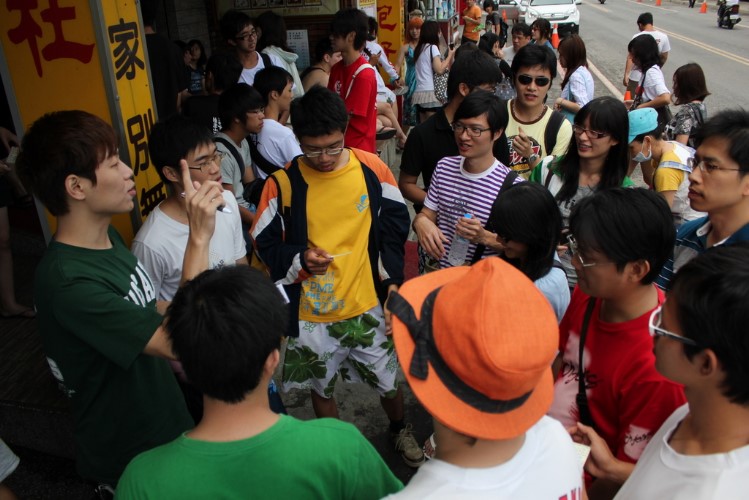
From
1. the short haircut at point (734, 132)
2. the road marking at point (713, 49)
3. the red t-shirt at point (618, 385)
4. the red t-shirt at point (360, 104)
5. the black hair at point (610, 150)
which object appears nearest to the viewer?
the red t-shirt at point (618, 385)

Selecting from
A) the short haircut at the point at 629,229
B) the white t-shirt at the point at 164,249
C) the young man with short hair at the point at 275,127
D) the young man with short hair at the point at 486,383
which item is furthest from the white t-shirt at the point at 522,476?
the young man with short hair at the point at 275,127

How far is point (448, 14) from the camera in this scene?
1577cm

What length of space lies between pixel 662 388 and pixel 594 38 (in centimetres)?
2300

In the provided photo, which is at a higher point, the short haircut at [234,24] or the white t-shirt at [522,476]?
the short haircut at [234,24]

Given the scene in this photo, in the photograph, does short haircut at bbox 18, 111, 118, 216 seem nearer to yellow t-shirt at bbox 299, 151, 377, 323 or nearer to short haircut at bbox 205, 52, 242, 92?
yellow t-shirt at bbox 299, 151, 377, 323

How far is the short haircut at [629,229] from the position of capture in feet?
5.95

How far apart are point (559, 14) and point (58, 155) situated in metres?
20.4

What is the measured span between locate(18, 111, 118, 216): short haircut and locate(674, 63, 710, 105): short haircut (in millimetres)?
4824

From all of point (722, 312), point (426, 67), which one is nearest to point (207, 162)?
point (722, 312)

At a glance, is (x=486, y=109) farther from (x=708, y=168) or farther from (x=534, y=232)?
(x=708, y=168)

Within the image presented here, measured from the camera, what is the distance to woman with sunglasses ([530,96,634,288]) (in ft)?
9.71

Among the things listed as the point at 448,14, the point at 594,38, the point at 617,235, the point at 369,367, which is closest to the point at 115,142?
the point at 369,367

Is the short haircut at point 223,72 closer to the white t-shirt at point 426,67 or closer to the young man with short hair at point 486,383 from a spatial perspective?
the white t-shirt at point 426,67

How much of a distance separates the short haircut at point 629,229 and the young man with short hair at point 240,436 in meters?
1.00
